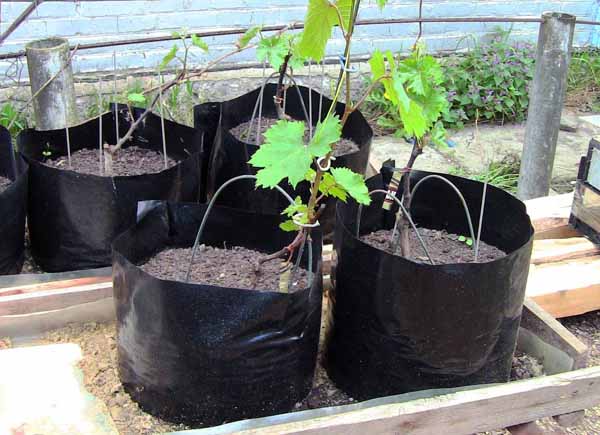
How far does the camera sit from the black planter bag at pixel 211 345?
1505 mm

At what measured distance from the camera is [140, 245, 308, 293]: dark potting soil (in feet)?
5.57

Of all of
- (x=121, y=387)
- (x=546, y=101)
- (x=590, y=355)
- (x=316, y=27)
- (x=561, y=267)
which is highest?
(x=316, y=27)

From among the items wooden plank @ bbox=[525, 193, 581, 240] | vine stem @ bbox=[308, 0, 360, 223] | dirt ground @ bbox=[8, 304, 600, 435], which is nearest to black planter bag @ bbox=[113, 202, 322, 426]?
dirt ground @ bbox=[8, 304, 600, 435]

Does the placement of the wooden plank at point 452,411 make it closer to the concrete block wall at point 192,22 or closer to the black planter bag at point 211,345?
the black planter bag at point 211,345

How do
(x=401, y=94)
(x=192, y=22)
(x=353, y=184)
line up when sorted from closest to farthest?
(x=401, y=94) → (x=353, y=184) → (x=192, y=22)

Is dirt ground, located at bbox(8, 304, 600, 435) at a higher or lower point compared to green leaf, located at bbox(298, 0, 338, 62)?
lower

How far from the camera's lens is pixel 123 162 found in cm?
233

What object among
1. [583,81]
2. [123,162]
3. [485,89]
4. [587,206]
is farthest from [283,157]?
[583,81]

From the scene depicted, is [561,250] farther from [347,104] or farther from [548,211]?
[347,104]

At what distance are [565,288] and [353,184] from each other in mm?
1052

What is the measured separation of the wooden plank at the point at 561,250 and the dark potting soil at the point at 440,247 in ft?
1.48

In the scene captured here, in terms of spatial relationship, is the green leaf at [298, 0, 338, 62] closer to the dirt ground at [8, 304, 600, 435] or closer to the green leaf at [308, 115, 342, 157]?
the green leaf at [308, 115, 342, 157]

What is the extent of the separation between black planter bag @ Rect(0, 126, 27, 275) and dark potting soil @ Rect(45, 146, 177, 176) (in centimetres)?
→ 13

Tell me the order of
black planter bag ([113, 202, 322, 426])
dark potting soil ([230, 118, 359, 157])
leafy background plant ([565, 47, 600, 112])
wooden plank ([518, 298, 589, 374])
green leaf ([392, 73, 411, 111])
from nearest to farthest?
green leaf ([392, 73, 411, 111])
black planter bag ([113, 202, 322, 426])
wooden plank ([518, 298, 589, 374])
dark potting soil ([230, 118, 359, 157])
leafy background plant ([565, 47, 600, 112])
